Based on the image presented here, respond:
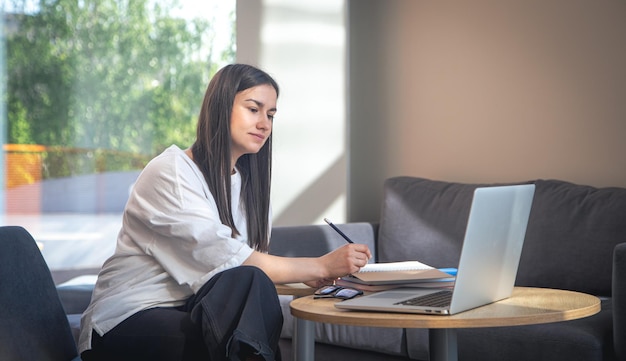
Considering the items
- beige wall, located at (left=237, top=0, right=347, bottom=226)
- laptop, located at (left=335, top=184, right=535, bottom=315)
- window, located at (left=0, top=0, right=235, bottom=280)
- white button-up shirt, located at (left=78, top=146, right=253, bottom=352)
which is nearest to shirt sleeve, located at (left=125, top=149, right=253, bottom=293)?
white button-up shirt, located at (left=78, top=146, right=253, bottom=352)

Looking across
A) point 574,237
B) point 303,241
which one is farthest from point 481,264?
point 303,241

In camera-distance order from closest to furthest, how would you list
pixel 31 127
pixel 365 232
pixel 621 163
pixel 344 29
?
pixel 621 163 → pixel 365 232 → pixel 344 29 → pixel 31 127

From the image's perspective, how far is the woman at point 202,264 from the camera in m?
1.65

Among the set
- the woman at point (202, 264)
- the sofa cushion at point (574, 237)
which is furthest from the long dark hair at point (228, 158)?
the sofa cushion at point (574, 237)

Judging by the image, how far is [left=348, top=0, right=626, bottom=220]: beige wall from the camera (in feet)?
10.3

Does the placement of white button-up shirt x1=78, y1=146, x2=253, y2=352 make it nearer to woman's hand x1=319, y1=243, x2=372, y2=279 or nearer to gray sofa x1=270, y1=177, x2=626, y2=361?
woman's hand x1=319, y1=243, x2=372, y2=279

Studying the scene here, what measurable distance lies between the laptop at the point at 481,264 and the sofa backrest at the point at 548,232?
3.77 feet

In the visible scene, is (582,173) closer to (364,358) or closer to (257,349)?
(364,358)

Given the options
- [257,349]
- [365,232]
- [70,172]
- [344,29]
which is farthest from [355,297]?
[70,172]

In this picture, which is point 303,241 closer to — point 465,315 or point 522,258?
point 522,258

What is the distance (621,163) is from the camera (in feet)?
10.1

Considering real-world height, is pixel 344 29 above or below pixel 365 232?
above

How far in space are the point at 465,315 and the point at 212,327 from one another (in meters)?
0.49

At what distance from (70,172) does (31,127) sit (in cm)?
31
